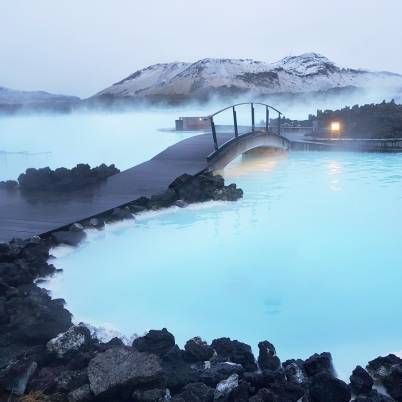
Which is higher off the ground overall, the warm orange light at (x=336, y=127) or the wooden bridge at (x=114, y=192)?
the warm orange light at (x=336, y=127)

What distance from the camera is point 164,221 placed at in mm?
9078

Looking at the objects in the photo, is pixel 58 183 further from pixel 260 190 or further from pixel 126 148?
pixel 126 148

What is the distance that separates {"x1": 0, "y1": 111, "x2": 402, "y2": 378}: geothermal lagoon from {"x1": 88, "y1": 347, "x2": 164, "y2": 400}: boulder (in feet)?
4.10

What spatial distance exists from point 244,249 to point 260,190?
482cm

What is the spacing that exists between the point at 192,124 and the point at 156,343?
2621 cm

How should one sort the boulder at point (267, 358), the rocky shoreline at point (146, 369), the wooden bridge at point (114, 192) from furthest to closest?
the wooden bridge at point (114, 192)
the boulder at point (267, 358)
the rocky shoreline at point (146, 369)

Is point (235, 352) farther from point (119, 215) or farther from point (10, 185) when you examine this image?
point (10, 185)

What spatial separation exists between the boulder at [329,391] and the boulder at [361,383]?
216 millimetres

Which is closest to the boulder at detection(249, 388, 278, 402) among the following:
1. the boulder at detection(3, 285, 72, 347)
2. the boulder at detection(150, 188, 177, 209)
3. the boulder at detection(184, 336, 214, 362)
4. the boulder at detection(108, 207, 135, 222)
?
the boulder at detection(184, 336, 214, 362)

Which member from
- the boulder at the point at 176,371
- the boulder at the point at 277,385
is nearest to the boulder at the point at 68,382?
the boulder at the point at 176,371

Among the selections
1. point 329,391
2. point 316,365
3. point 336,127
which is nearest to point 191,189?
point 316,365

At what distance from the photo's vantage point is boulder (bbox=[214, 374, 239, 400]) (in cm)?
353

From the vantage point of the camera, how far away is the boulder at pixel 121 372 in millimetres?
3410

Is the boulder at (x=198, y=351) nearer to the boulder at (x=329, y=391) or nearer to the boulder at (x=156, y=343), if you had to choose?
the boulder at (x=156, y=343)
